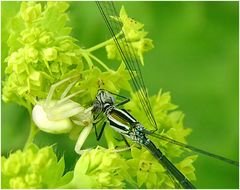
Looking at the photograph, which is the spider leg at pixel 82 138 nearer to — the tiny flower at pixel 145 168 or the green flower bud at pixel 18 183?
the tiny flower at pixel 145 168

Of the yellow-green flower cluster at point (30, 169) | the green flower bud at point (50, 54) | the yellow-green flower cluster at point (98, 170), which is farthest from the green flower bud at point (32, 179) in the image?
the green flower bud at point (50, 54)

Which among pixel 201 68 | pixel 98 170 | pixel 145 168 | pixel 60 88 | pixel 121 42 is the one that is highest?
pixel 201 68

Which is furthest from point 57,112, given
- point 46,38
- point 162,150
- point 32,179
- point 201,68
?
point 201,68

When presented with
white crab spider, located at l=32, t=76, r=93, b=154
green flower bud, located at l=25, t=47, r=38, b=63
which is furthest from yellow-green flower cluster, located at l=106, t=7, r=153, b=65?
green flower bud, located at l=25, t=47, r=38, b=63

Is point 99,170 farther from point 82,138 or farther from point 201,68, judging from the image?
point 201,68

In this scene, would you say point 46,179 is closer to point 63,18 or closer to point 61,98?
point 61,98

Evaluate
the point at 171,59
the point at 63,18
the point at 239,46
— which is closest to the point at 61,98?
the point at 63,18

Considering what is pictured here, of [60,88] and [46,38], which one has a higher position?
[46,38]
